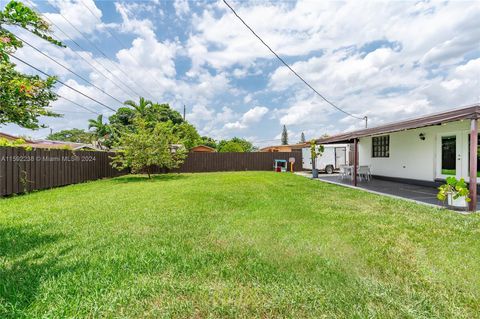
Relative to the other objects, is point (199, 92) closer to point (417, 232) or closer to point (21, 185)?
point (21, 185)

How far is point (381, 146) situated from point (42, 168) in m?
15.2

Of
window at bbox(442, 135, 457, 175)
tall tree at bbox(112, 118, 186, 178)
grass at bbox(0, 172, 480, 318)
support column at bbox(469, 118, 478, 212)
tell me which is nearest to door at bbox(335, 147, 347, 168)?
window at bbox(442, 135, 457, 175)

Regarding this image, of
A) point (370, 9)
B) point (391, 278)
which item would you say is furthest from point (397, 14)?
point (391, 278)

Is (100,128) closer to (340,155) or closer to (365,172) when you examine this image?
(340,155)

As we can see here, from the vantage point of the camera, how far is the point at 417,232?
4.02 m

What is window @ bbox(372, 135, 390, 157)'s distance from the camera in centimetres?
1154

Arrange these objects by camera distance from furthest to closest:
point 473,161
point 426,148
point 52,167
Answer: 1. point 52,167
2. point 426,148
3. point 473,161

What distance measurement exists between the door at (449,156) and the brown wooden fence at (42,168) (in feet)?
49.5

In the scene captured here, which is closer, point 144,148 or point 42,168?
point 42,168

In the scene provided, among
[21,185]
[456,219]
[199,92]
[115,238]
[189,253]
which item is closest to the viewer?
[189,253]

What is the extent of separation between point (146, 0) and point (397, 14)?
9389mm

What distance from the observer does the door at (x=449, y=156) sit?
8.09 m

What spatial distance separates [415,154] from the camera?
32.2 feet

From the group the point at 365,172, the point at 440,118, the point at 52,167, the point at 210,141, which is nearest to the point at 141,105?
the point at 52,167
